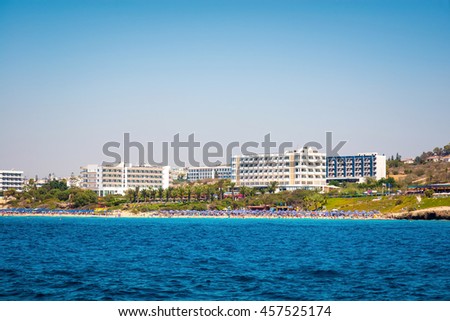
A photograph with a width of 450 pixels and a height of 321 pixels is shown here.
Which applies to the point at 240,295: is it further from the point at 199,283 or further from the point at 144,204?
the point at 144,204

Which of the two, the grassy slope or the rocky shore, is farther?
the grassy slope

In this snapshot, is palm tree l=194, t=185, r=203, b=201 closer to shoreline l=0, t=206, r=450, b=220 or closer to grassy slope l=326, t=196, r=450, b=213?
shoreline l=0, t=206, r=450, b=220

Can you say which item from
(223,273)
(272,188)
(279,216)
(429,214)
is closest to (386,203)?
(429,214)

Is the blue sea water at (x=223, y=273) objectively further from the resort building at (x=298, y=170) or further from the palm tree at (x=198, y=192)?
the resort building at (x=298, y=170)

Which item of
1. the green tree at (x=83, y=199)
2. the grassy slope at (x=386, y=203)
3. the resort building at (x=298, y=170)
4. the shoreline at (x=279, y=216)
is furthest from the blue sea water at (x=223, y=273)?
the resort building at (x=298, y=170)

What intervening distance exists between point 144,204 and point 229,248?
408 ft

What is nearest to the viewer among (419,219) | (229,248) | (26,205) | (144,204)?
(229,248)

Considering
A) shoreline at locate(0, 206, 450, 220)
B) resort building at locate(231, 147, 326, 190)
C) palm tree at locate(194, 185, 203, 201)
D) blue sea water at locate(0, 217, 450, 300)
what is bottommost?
shoreline at locate(0, 206, 450, 220)

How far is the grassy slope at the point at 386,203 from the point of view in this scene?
128 meters

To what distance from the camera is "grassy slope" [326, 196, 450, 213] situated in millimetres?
128500

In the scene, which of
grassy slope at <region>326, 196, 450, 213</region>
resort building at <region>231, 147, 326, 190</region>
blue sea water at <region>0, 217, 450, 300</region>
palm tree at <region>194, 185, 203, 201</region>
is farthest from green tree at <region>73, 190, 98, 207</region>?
blue sea water at <region>0, 217, 450, 300</region>

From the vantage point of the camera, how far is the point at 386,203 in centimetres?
14188

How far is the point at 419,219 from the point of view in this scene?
125438 mm
